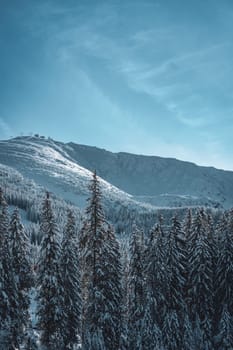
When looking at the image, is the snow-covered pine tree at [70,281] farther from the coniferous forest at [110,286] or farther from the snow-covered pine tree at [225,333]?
the snow-covered pine tree at [225,333]

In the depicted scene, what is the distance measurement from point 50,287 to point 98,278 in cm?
430

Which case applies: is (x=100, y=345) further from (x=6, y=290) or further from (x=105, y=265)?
(x=6, y=290)

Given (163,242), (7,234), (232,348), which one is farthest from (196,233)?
(7,234)

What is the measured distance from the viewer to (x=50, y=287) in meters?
34.0

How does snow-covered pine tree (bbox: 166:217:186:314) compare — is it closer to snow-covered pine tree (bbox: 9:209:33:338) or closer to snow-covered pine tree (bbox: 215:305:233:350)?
snow-covered pine tree (bbox: 215:305:233:350)

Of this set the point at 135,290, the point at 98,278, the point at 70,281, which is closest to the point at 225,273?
the point at 135,290

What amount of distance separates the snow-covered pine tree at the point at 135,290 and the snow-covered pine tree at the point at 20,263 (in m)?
9.87

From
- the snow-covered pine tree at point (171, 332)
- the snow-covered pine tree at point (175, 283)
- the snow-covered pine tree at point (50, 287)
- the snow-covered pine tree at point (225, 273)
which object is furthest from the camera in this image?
the snow-covered pine tree at point (225, 273)

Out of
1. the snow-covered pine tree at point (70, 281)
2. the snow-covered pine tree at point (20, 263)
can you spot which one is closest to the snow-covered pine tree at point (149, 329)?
the snow-covered pine tree at point (70, 281)

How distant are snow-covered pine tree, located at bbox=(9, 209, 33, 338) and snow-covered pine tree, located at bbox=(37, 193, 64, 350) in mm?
1649

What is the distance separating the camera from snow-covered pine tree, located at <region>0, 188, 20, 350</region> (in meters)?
33.0

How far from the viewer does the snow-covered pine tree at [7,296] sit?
33.0 metres

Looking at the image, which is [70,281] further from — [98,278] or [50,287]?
[98,278]

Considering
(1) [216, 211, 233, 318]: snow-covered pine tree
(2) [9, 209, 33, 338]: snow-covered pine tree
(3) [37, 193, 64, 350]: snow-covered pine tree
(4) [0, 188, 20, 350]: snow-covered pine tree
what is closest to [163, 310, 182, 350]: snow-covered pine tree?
(1) [216, 211, 233, 318]: snow-covered pine tree
